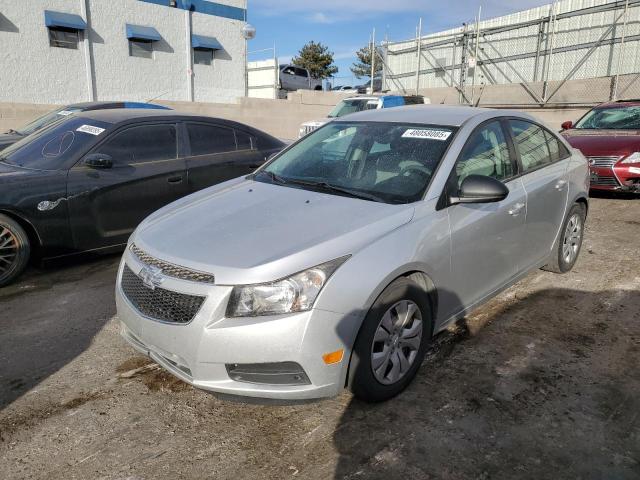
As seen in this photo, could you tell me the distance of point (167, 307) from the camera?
266cm

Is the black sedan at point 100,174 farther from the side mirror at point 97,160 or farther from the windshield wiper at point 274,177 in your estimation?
the windshield wiper at point 274,177

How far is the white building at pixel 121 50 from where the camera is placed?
1645 centimetres

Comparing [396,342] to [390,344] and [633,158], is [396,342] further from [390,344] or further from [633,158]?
[633,158]

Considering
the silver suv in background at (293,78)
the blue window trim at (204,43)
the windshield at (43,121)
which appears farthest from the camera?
the silver suv in background at (293,78)

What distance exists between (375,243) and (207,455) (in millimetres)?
1345

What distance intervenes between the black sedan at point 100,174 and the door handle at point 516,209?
3439 mm

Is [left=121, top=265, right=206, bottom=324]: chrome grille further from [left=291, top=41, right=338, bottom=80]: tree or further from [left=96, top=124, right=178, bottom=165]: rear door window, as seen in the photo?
[left=291, top=41, right=338, bottom=80]: tree

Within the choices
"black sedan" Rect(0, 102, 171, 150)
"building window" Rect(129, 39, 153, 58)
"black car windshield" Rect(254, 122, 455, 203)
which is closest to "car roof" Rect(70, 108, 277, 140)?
"black sedan" Rect(0, 102, 171, 150)

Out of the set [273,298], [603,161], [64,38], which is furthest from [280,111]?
[273,298]

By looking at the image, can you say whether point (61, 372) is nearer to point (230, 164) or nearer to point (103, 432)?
point (103, 432)

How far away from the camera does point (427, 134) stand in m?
3.59

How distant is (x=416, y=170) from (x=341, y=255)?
104 cm

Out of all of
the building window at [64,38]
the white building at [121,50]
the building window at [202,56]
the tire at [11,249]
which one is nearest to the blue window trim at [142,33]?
the white building at [121,50]

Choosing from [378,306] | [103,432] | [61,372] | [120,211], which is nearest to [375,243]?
[378,306]
